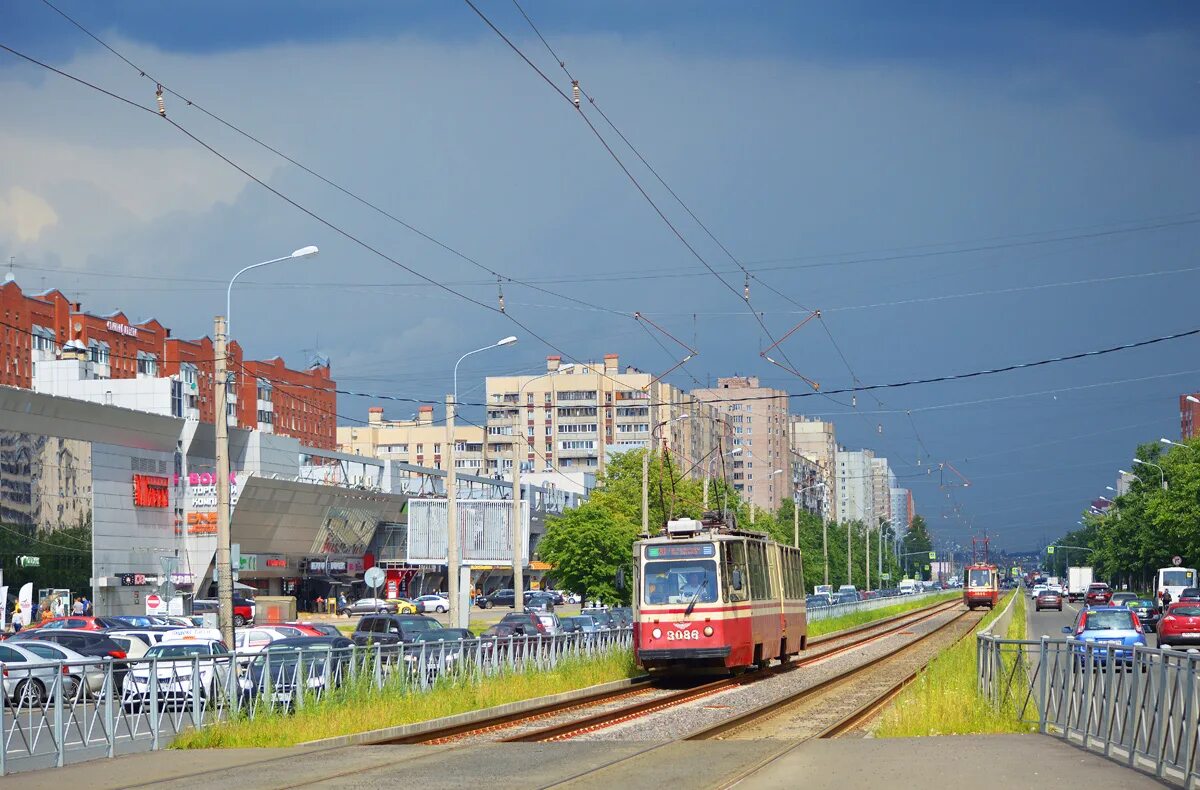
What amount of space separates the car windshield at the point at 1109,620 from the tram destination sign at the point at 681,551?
9.95 meters

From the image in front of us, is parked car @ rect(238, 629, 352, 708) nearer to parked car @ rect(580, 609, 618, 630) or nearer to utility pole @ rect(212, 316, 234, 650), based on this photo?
utility pole @ rect(212, 316, 234, 650)

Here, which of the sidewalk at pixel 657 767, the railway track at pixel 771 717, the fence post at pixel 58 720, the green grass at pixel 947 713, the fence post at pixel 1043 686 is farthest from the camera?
the green grass at pixel 947 713

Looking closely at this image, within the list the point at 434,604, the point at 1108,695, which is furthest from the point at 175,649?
the point at 434,604

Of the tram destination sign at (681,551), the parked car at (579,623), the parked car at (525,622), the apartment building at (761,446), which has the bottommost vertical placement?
the parked car at (579,623)

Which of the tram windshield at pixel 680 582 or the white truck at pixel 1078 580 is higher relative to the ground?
the tram windshield at pixel 680 582

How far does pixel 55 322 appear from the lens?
394 ft

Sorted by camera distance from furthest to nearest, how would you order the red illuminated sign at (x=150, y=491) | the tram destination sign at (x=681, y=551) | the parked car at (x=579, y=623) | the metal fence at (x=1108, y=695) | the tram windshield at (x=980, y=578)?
1. the tram windshield at (x=980, y=578)
2. the red illuminated sign at (x=150, y=491)
3. the parked car at (x=579, y=623)
4. the tram destination sign at (x=681, y=551)
5. the metal fence at (x=1108, y=695)

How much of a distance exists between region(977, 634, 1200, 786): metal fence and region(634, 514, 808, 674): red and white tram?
9211 mm

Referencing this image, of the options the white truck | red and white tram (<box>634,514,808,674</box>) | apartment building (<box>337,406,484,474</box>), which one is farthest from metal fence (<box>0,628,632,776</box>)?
apartment building (<box>337,406,484,474</box>)

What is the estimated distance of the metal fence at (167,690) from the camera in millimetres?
16109

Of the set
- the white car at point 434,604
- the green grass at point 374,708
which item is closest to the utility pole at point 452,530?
the green grass at point 374,708

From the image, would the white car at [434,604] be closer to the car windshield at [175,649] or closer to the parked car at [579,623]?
the parked car at [579,623]

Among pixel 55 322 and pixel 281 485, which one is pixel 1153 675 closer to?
pixel 281 485

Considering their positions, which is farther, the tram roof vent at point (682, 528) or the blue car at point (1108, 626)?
the blue car at point (1108, 626)
